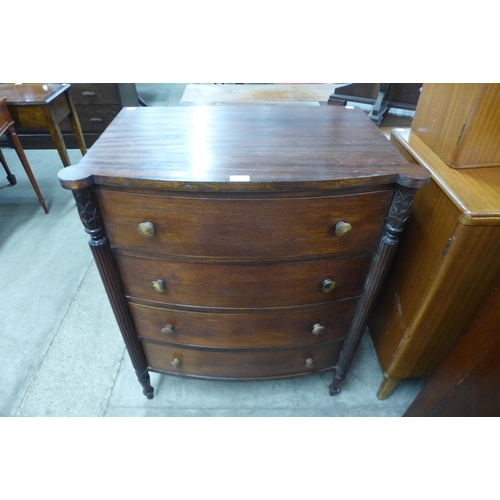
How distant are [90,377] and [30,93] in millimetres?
1735

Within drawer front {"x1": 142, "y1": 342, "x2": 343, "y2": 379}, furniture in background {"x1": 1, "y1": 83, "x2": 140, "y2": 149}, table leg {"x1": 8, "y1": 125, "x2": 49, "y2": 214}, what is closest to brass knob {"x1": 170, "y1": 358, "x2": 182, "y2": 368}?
drawer front {"x1": 142, "y1": 342, "x2": 343, "y2": 379}

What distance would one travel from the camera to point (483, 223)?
76 cm

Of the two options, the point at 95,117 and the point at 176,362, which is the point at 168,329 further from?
the point at 95,117

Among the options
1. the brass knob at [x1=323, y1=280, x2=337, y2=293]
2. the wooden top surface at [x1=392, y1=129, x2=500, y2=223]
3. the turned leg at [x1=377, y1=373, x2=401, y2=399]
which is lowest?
the turned leg at [x1=377, y1=373, x2=401, y2=399]

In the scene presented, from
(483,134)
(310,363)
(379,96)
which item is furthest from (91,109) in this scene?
(483,134)

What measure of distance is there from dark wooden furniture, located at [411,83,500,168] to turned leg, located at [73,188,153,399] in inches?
35.4

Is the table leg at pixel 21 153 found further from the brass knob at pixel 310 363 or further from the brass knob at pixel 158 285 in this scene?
the brass knob at pixel 310 363

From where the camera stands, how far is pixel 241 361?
3.68ft

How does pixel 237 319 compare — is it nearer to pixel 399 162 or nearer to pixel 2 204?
pixel 399 162

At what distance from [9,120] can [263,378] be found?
199cm

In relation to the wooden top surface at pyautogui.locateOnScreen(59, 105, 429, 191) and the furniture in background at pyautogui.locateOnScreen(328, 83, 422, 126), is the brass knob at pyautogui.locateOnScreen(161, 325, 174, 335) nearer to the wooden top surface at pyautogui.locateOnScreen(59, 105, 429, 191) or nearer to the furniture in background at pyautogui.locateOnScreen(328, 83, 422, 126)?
the wooden top surface at pyautogui.locateOnScreen(59, 105, 429, 191)

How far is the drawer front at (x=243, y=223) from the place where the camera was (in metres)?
0.72

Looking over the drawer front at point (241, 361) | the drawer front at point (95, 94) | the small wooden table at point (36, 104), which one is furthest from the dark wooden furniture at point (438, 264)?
the drawer front at point (95, 94)

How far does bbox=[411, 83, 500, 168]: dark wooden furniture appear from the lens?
2.64 feet
